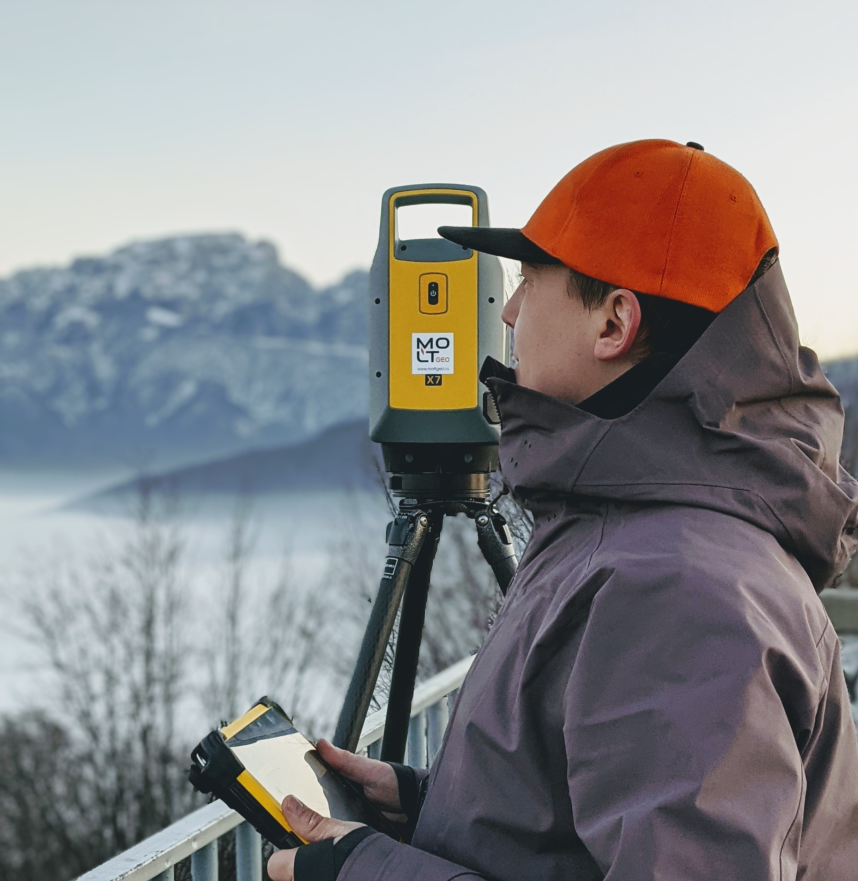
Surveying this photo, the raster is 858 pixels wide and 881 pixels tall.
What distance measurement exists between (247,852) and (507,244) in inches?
45.3

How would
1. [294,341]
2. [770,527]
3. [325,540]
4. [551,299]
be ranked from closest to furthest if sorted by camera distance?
[770,527] < [551,299] < [325,540] < [294,341]

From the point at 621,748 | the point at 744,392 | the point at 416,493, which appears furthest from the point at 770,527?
the point at 416,493

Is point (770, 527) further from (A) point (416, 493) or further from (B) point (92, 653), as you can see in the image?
(B) point (92, 653)

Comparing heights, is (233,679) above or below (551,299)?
below

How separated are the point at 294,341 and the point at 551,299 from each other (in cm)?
6558

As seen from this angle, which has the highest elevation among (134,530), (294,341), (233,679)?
(294,341)

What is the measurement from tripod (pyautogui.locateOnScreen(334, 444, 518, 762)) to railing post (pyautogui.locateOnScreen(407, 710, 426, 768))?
0.96ft

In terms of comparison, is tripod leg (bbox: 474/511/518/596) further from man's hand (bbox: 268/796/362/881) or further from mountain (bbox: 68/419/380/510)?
mountain (bbox: 68/419/380/510)

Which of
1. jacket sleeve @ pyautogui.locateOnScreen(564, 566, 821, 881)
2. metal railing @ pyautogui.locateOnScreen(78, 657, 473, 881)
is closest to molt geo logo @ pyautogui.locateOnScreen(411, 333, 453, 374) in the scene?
metal railing @ pyautogui.locateOnScreen(78, 657, 473, 881)

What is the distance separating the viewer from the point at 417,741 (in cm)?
214

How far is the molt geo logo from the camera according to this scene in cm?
173

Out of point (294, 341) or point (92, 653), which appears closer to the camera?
point (92, 653)

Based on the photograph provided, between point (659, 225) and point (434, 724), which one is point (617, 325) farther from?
point (434, 724)

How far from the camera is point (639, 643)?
73 cm
